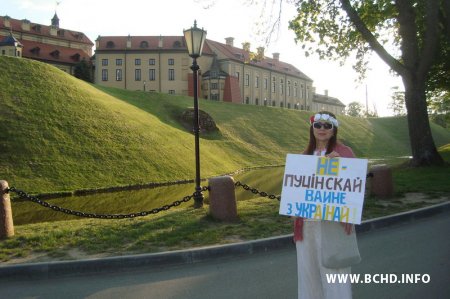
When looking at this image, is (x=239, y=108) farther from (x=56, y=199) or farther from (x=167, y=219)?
(x=167, y=219)

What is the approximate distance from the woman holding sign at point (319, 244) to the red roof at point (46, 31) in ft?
292

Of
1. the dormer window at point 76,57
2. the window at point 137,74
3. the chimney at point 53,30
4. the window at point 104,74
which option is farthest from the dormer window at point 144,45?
the chimney at point 53,30

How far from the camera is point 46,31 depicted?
284 feet

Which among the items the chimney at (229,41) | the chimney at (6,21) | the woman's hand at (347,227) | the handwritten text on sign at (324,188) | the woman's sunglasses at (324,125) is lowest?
the woman's hand at (347,227)

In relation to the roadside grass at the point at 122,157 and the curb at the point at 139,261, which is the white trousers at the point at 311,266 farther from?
the roadside grass at the point at 122,157

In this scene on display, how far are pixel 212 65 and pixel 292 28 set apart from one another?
59685mm

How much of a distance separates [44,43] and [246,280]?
8779cm

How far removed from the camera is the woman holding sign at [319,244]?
3.55 metres

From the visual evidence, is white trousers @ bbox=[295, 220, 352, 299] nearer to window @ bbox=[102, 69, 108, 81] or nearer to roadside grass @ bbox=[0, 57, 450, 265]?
roadside grass @ bbox=[0, 57, 450, 265]

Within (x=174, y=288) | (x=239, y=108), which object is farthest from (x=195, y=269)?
(x=239, y=108)

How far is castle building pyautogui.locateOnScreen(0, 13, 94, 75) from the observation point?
75.3 m

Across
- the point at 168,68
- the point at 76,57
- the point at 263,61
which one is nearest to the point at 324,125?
the point at 168,68

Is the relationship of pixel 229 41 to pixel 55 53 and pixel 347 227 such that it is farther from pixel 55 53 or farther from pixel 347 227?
pixel 347 227

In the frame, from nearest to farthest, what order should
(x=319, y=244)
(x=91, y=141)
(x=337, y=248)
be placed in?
(x=337, y=248) → (x=319, y=244) → (x=91, y=141)
